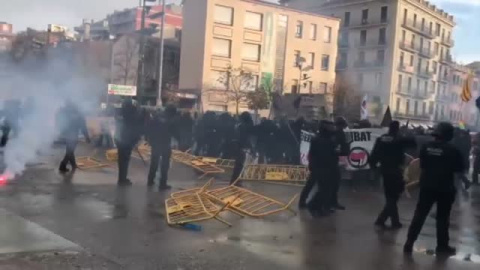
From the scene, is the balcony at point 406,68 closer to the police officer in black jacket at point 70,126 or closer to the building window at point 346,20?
the building window at point 346,20

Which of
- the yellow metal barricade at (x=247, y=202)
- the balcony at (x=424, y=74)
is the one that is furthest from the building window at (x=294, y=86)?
the yellow metal barricade at (x=247, y=202)

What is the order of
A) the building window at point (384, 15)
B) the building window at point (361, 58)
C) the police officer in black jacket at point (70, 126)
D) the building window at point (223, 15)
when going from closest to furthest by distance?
the police officer in black jacket at point (70, 126), the building window at point (384, 15), the building window at point (361, 58), the building window at point (223, 15)

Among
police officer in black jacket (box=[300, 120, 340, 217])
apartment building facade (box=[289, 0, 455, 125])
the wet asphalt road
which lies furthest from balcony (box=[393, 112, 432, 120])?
police officer in black jacket (box=[300, 120, 340, 217])

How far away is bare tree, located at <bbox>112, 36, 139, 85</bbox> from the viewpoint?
41.5m

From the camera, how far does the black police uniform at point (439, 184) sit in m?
6.62

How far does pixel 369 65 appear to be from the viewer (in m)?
22.7

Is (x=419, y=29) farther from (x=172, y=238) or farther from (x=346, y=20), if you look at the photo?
(x=172, y=238)

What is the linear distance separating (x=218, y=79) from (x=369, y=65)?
81.7 feet

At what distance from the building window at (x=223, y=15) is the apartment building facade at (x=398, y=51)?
22.2m

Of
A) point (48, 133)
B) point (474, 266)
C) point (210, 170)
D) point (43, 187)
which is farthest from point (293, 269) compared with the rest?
point (48, 133)

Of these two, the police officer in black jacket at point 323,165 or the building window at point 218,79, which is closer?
the police officer in black jacket at point 323,165

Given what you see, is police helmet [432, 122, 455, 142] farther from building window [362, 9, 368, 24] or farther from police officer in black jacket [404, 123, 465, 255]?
building window [362, 9, 368, 24]

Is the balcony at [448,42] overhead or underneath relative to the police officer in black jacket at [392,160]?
overhead

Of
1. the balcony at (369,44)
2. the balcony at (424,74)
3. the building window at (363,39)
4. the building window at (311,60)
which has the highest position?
the building window at (311,60)
